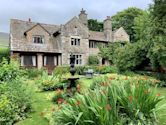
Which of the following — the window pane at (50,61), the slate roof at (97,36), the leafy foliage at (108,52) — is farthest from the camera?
the slate roof at (97,36)

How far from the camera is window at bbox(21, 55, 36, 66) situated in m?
36.4

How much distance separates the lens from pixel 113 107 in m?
7.95

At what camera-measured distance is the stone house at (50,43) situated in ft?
119

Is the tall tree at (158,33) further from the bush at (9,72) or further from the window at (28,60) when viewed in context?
the window at (28,60)

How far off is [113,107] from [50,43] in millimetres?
31948

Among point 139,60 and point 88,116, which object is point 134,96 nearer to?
point 88,116

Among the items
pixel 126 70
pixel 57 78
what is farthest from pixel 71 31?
pixel 57 78

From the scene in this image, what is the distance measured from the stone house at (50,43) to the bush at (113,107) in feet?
90.1

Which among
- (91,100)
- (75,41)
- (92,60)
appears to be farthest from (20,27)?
(91,100)

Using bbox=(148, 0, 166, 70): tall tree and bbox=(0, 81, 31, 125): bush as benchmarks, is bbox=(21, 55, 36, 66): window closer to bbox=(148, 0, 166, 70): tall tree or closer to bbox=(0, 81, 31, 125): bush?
bbox=(148, 0, 166, 70): tall tree

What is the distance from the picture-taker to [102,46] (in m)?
44.7

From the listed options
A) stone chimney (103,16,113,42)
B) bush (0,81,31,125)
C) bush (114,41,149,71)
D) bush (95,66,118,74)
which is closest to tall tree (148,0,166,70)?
bush (114,41,149,71)

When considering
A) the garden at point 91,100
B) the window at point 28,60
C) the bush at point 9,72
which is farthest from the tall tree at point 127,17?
the bush at point 9,72

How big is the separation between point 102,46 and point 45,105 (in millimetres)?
32373
